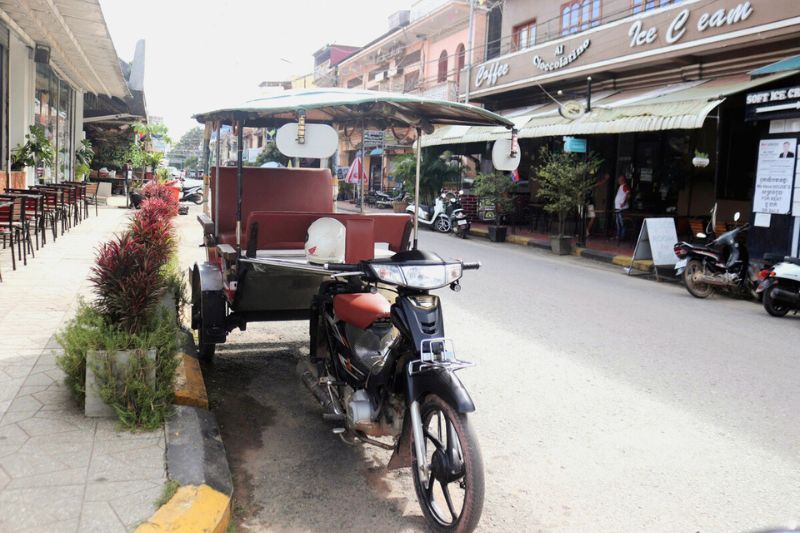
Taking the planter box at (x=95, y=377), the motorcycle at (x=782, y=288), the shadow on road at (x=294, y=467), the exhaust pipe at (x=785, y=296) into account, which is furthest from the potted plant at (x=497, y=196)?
the planter box at (x=95, y=377)

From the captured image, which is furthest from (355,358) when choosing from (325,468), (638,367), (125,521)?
(638,367)

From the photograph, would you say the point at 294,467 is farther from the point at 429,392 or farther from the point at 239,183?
the point at 239,183

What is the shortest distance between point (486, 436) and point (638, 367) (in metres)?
2.34

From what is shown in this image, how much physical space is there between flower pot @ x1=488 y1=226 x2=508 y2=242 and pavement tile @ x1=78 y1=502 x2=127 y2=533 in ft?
53.9

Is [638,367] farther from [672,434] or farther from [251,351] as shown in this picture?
[251,351]

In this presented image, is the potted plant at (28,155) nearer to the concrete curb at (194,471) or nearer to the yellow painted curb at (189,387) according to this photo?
the yellow painted curb at (189,387)

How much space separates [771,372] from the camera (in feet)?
20.6

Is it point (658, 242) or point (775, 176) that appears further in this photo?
point (658, 242)

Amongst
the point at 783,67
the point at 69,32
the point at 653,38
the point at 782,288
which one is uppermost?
the point at 653,38

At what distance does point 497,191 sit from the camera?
1880 centimetres

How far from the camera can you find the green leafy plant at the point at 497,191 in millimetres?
18750

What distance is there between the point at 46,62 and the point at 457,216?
11.1 metres

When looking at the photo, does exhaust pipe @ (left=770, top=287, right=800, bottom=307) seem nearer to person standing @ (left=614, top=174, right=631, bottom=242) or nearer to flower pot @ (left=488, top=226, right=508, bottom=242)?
person standing @ (left=614, top=174, right=631, bottom=242)

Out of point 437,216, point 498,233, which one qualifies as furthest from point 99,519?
point 437,216
